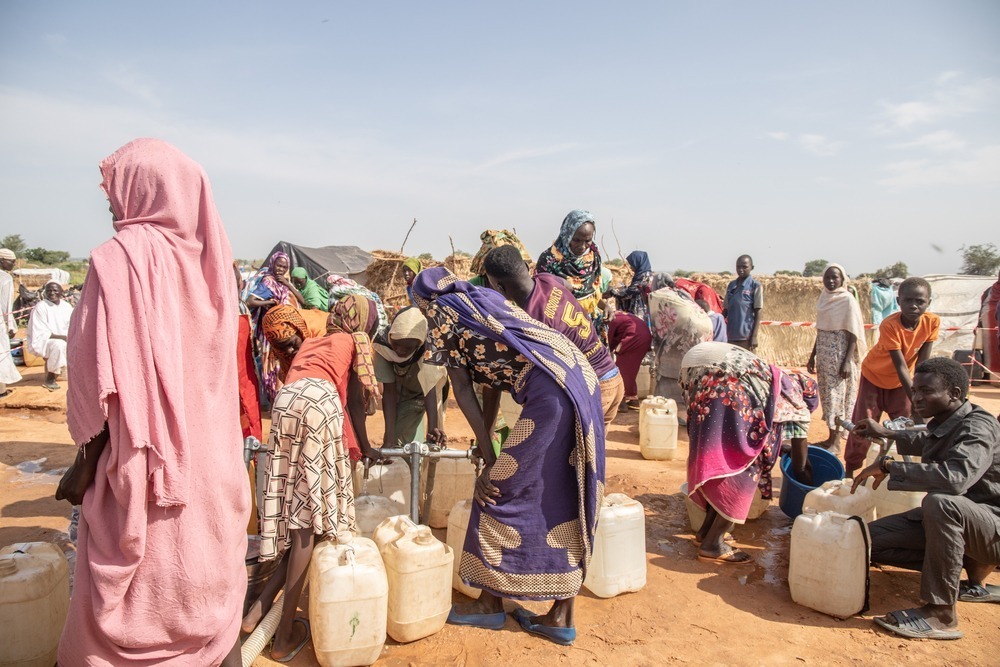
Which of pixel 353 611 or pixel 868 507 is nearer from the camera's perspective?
pixel 353 611

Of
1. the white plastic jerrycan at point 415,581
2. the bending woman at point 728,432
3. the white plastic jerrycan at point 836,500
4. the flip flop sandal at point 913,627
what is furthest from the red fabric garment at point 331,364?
the flip flop sandal at point 913,627

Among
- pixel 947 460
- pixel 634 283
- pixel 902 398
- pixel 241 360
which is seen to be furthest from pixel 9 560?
pixel 634 283

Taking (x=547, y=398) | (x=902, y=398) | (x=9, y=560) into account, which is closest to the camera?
(x=9, y=560)

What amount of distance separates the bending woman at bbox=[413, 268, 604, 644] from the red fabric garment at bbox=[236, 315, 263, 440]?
1594mm

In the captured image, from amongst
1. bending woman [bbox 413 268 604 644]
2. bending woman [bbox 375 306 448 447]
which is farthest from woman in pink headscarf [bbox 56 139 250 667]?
bending woman [bbox 375 306 448 447]

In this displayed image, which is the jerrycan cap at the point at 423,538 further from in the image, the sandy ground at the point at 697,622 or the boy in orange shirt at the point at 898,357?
the boy in orange shirt at the point at 898,357

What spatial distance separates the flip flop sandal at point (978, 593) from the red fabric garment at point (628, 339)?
4763 millimetres

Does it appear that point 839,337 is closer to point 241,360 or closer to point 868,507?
point 868,507

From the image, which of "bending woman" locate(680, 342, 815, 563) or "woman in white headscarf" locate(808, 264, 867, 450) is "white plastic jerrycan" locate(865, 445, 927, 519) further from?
"woman in white headscarf" locate(808, 264, 867, 450)

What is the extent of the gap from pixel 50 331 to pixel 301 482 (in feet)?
31.5

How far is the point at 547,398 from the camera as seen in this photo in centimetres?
312

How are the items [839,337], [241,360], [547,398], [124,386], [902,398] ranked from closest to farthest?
[124,386], [547,398], [241,360], [902,398], [839,337]

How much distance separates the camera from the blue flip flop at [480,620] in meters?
3.36

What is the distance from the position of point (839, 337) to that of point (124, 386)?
6780 millimetres
